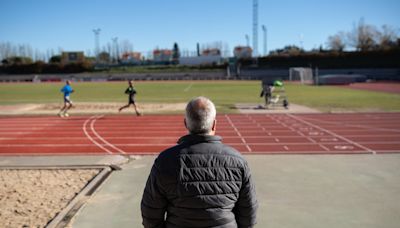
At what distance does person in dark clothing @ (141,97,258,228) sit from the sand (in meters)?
3.63

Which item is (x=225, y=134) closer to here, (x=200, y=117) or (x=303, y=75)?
(x=200, y=117)

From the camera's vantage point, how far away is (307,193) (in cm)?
687

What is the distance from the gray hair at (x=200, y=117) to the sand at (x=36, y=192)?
3.96m

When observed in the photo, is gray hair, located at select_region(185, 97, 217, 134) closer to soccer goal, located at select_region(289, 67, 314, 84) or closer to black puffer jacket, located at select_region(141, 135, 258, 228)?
black puffer jacket, located at select_region(141, 135, 258, 228)

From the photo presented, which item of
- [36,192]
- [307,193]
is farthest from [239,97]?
[36,192]

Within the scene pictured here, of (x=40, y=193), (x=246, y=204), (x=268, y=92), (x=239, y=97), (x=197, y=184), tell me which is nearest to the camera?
(x=197, y=184)

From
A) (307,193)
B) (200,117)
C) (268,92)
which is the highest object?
(200,117)

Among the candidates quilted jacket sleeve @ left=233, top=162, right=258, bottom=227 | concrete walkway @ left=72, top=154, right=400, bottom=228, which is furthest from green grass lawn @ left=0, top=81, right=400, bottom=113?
quilted jacket sleeve @ left=233, top=162, right=258, bottom=227

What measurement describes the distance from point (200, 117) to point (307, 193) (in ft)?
15.6

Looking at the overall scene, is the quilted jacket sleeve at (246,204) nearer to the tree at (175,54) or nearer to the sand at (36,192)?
the sand at (36,192)

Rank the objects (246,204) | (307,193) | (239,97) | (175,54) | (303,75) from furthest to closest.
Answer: (175,54)
(303,75)
(239,97)
(307,193)
(246,204)

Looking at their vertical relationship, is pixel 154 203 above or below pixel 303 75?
below

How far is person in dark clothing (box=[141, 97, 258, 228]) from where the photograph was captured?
8.90ft

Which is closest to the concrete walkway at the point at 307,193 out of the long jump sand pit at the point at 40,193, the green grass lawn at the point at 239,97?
the long jump sand pit at the point at 40,193
